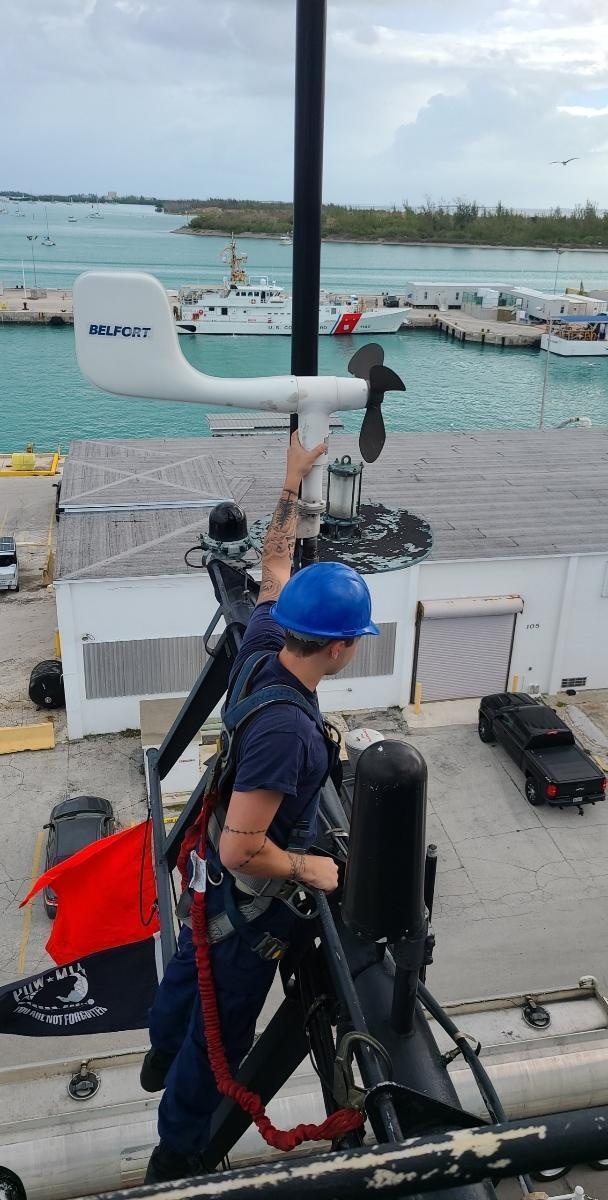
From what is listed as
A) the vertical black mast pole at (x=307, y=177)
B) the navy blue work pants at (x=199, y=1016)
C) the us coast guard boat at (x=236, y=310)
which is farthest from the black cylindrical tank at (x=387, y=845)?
the us coast guard boat at (x=236, y=310)

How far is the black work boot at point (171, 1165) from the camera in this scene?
15.6 feet

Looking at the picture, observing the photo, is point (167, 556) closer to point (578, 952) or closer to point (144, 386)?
point (578, 952)

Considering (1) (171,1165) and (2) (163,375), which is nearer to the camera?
(1) (171,1165)

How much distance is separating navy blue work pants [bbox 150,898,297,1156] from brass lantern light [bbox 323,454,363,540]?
132 inches

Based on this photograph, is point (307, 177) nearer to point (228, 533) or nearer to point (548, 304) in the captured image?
point (228, 533)

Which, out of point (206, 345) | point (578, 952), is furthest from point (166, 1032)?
point (206, 345)

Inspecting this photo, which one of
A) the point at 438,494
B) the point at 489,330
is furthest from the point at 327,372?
the point at 438,494

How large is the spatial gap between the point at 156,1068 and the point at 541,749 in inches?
609

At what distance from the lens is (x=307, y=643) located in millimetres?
3980

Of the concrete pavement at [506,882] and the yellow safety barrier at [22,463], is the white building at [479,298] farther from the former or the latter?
the concrete pavement at [506,882]

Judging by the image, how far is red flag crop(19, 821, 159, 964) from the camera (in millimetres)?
7395

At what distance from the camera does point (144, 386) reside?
565 centimetres

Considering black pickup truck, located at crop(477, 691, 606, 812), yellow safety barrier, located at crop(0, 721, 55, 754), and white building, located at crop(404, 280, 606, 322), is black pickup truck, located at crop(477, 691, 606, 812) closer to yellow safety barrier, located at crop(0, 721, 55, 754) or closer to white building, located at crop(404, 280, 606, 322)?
yellow safety barrier, located at crop(0, 721, 55, 754)

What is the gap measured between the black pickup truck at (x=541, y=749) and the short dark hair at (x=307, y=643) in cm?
1534
